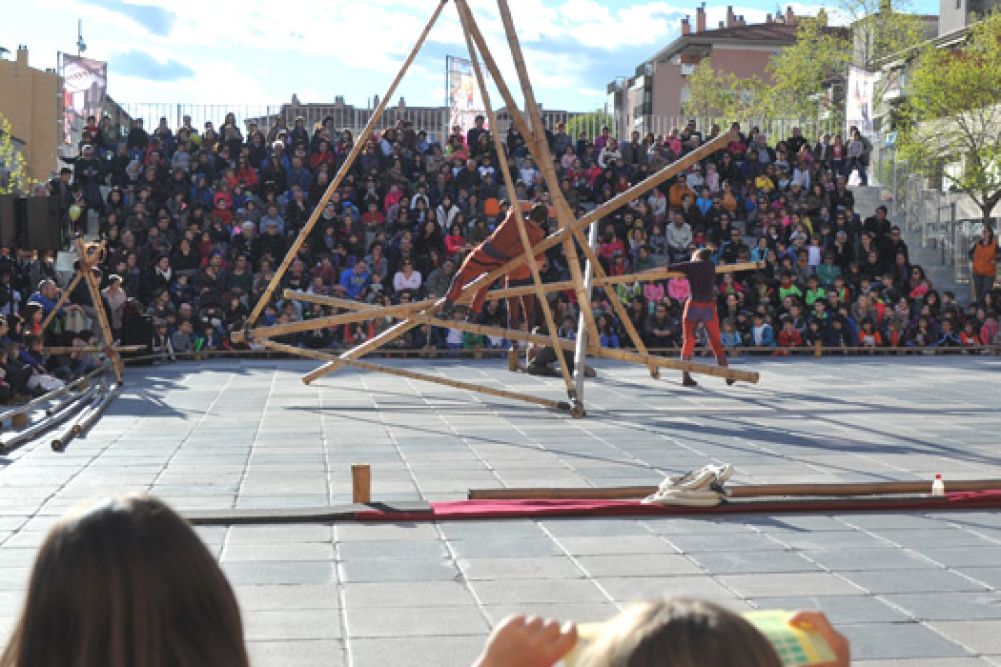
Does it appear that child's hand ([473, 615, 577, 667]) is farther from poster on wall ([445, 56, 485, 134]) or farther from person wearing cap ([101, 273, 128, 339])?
poster on wall ([445, 56, 485, 134])

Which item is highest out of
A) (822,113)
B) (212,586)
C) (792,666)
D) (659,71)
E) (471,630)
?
(659,71)

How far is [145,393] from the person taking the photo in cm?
1341

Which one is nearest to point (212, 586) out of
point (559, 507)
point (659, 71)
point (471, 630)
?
point (471, 630)

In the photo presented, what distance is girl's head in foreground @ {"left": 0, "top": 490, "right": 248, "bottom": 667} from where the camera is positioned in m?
1.53

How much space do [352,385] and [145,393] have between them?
7.39 feet

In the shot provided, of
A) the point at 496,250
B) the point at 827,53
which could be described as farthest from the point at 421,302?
the point at 827,53

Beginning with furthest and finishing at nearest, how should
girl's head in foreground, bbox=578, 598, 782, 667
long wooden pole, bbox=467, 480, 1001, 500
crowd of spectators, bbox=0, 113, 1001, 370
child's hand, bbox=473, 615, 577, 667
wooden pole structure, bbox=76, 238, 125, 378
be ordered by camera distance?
crowd of spectators, bbox=0, 113, 1001, 370
wooden pole structure, bbox=76, 238, 125, 378
long wooden pole, bbox=467, 480, 1001, 500
child's hand, bbox=473, 615, 577, 667
girl's head in foreground, bbox=578, 598, 782, 667

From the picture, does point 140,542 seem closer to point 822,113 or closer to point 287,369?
point 287,369

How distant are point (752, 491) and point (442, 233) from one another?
13.6m

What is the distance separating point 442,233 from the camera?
20469 millimetres

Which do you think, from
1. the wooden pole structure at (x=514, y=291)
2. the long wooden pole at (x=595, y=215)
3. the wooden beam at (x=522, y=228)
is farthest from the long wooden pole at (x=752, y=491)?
the wooden pole structure at (x=514, y=291)

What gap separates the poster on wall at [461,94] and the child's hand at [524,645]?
83.9ft

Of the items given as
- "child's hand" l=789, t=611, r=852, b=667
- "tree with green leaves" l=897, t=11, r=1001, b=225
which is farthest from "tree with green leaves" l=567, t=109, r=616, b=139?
"child's hand" l=789, t=611, r=852, b=667

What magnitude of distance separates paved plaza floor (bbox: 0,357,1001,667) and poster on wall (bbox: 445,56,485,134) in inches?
522
